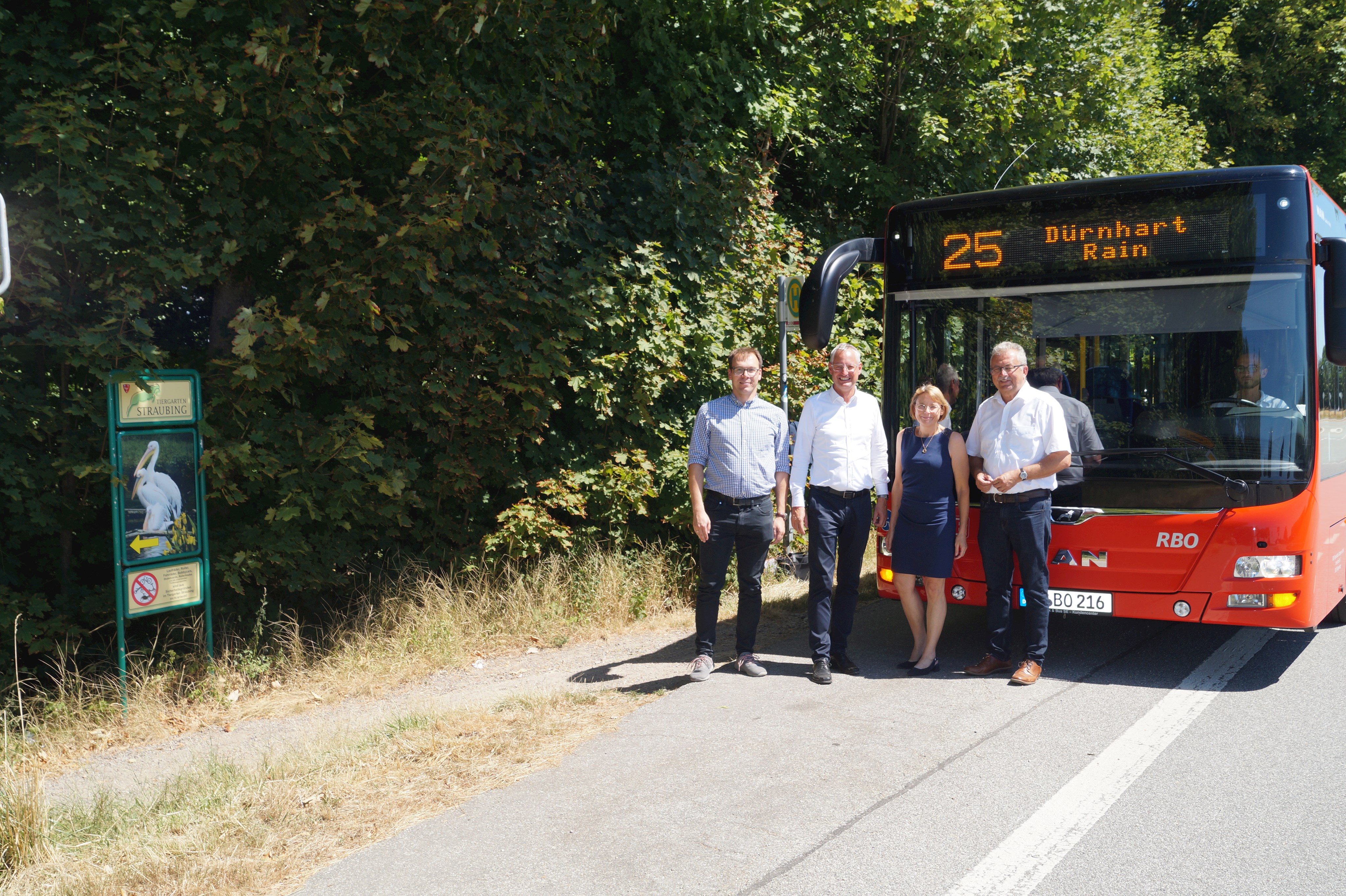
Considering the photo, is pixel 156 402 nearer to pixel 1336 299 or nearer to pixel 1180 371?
pixel 1180 371

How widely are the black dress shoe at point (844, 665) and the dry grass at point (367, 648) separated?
2.00 m

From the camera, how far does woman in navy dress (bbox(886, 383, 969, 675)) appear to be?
623 centimetres

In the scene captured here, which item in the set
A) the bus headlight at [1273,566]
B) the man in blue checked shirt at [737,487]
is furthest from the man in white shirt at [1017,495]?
the man in blue checked shirt at [737,487]

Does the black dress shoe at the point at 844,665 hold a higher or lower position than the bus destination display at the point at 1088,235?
lower

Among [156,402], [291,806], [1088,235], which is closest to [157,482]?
[156,402]

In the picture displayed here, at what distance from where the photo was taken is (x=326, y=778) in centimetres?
465

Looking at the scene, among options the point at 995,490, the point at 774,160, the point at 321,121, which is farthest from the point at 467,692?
the point at 774,160

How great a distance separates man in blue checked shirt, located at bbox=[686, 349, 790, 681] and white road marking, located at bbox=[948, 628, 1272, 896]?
2170 mm

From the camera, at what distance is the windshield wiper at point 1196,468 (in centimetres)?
576

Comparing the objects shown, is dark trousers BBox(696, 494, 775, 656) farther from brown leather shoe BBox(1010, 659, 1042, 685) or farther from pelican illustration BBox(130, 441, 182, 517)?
pelican illustration BBox(130, 441, 182, 517)

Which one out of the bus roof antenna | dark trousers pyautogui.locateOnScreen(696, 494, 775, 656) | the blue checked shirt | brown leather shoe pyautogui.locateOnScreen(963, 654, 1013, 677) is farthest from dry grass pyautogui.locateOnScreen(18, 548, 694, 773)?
the bus roof antenna

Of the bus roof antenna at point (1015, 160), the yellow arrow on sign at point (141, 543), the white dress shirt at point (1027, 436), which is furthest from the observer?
the bus roof antenna at point (1015, 160)

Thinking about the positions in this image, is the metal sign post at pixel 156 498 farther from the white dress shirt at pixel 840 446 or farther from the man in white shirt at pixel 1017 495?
the man in white shirt at pixel 1017 495

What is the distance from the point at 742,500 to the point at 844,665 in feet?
4.07
